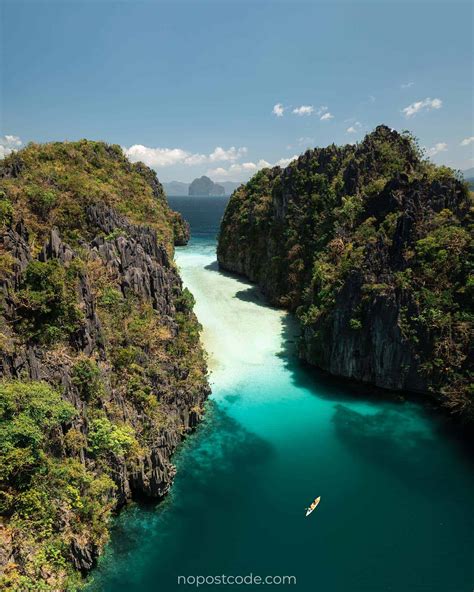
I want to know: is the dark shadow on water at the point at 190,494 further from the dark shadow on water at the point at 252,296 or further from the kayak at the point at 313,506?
the dark shadow on water at the point at 252,296

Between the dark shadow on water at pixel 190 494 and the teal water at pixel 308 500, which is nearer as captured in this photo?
the teal water at pixel 308 500

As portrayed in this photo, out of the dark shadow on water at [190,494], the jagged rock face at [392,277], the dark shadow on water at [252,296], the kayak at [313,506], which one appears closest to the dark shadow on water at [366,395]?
the jagged rock face at [392,277]

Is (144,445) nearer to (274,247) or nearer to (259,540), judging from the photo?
(259,540)

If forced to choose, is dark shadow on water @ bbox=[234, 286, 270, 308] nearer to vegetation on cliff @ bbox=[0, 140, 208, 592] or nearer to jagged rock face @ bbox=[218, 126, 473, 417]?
jagged rock face @ bbox=[218, 126, 473, 417]

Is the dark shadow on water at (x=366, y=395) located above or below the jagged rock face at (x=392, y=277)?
below

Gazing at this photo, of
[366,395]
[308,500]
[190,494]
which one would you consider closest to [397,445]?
[366,395]

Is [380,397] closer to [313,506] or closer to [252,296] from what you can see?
[313,506]
